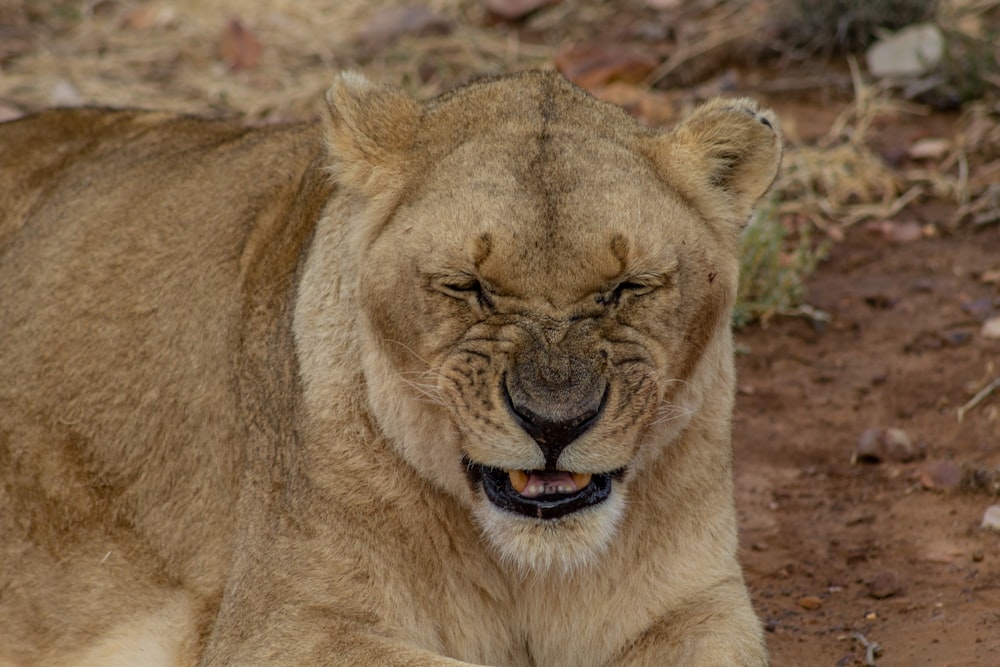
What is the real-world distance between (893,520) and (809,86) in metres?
4.86

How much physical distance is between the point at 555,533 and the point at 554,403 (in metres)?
0.44

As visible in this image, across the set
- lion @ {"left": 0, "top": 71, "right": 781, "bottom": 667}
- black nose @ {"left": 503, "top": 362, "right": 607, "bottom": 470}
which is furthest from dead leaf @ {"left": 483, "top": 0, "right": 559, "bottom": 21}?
black nose @ {"left": 503, "top": 362, "right": 607, "bottom": 470}

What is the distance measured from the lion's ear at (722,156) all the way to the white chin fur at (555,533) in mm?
880

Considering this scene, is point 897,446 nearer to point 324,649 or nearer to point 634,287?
point 634,287

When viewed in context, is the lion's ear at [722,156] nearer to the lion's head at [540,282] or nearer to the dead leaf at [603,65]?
the lion's head at [540,282]

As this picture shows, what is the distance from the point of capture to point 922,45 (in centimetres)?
1020

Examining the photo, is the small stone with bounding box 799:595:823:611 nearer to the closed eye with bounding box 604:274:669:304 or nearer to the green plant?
the closed eye with bounding box 604:274:669:304

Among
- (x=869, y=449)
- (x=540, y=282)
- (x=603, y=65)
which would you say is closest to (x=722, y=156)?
(x=540, y=282)

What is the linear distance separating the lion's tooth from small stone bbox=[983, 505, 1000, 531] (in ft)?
8.70

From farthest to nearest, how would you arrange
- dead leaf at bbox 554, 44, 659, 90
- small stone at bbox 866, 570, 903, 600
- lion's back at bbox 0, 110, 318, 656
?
dead leaf at bbox 554, 44, 659, 90 → small stone at bbox 866, 570, 903, 600 → lion's back at bbox 0, 110, 318, 656

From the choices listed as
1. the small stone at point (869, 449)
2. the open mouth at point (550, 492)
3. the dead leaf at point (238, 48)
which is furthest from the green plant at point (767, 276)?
the dead leaf at point (238, 48)

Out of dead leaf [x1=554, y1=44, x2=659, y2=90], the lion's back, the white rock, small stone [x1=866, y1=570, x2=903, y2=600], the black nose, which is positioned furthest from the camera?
dead leaf [x1=554, y1=44, x2=659, y2=90]

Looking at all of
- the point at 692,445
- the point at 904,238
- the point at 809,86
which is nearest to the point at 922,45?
the point at 809,86

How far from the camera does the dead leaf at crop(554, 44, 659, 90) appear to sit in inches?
406
